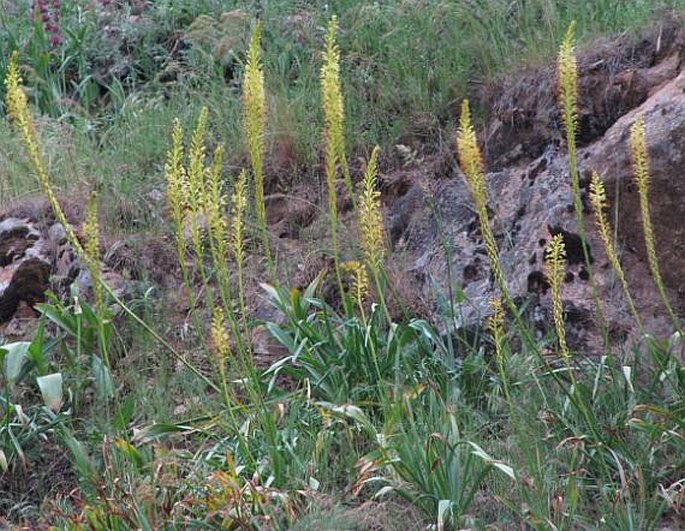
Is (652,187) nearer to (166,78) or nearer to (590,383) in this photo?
(590,383)

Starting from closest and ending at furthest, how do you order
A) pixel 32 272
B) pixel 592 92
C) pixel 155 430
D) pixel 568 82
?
1. pixel 568 82
2. pixel 155 430
3. pixel 592 92
4. pixel 32 272

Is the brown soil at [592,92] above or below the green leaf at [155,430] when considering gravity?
above

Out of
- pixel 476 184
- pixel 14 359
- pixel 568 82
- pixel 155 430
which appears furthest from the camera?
pixel 14 359

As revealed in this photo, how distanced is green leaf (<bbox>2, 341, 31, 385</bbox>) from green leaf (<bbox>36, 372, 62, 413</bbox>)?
0.61 feet

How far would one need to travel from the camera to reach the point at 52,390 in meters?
4.65

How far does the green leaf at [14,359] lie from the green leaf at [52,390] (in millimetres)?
187

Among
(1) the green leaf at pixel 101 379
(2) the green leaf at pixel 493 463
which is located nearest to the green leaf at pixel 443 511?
(2) the green leaf at pixel 493 463

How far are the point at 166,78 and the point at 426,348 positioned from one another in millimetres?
5236

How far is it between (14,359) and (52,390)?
0.34 meters

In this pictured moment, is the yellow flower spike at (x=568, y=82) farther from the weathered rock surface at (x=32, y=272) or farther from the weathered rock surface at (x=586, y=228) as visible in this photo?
the weathered rock surface at (x=32, y=272)

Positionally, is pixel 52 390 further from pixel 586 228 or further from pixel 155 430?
pixel 586 228

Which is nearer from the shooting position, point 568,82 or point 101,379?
point 568,82

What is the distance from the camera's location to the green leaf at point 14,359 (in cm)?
484

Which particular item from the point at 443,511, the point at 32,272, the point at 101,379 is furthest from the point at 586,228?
the point at 32,272
